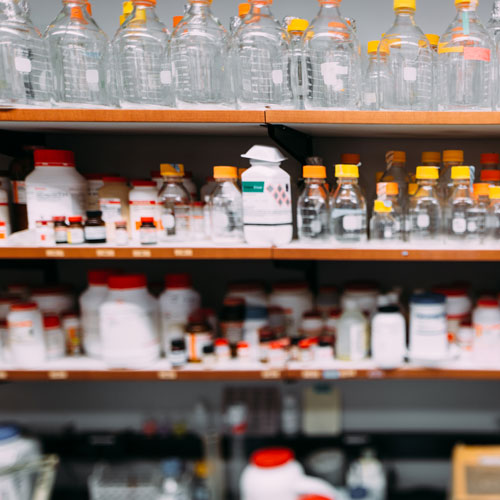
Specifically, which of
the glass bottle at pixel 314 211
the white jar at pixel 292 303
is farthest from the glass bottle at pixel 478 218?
the white jar at pixel 292 303

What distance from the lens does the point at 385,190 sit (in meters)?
1.36

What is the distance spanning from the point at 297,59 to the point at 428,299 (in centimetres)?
90

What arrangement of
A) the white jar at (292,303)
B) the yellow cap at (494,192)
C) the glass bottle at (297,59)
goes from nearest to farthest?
the yellow cap at (494,192) < the glass bottle at (297,59) < the white jar at (292,303)

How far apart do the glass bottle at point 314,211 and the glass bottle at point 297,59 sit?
0.89ft

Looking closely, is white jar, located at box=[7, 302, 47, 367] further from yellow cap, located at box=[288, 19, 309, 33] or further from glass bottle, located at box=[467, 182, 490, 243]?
glass bottle, located at box=[467, 182, 490, 243]

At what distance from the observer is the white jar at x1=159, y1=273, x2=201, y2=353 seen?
57.6 inches

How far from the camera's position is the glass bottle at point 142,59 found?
141cm

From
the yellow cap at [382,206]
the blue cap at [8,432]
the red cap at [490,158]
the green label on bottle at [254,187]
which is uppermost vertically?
the red cap at [490,158]

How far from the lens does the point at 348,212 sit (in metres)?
1.41

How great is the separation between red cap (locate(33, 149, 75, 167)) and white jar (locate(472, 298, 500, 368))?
1471mm

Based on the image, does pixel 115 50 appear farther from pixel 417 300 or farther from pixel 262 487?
pixel 262 487

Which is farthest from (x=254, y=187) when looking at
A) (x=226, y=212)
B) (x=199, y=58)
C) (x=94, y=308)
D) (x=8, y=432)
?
(x=8, y=432)

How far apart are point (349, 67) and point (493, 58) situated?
46 cm

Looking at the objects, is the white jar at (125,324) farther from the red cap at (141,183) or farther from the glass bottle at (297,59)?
the glass bottle at (297,59)
